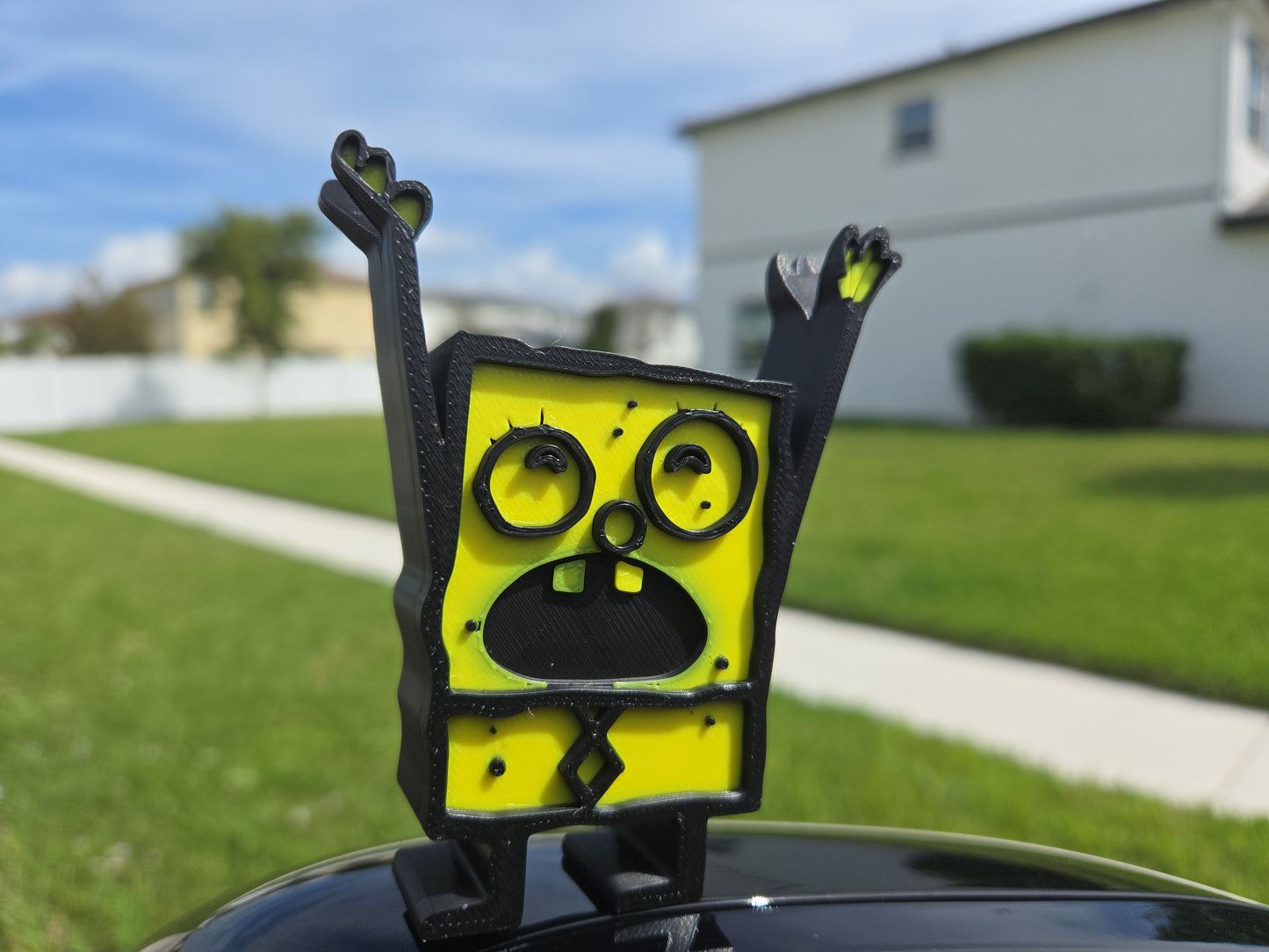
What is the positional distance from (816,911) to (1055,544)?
20.0 feet

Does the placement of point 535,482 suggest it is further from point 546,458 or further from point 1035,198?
point 1035,198

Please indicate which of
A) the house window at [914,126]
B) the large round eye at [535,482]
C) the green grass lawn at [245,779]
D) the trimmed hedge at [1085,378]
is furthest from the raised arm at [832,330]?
the house window at [914,126]

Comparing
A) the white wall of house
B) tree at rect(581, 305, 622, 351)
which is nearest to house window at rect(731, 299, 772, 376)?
the white wall of house

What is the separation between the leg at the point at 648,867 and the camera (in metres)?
1.12

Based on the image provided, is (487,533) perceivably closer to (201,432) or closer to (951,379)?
(951,379)

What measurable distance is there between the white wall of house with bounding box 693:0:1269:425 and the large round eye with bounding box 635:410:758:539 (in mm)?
12753

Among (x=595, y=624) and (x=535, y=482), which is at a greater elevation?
(x=535, y=482)

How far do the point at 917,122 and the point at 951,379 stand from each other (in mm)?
4164

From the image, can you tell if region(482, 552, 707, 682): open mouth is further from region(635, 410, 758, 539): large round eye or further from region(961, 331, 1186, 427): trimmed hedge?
region(961, 331, 1186, 427): trimmed hedge

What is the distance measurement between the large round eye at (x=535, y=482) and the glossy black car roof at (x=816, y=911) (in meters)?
0.44

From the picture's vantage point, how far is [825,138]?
17188 millimetres

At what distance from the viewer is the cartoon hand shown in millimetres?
972

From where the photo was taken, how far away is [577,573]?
1.10 metres

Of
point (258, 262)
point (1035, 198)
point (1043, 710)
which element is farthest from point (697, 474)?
point (258, 262)
